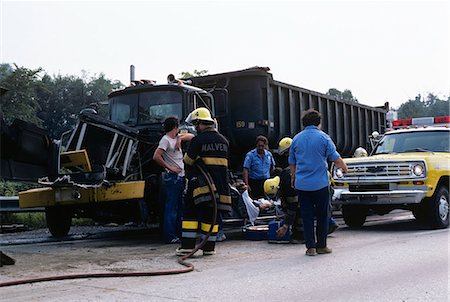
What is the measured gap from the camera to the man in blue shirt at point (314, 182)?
7.39m

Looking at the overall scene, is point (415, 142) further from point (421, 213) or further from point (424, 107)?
point (424, 107)

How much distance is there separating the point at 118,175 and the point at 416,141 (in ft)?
18.4

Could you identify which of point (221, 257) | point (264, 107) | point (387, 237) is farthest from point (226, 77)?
point (221, 257)

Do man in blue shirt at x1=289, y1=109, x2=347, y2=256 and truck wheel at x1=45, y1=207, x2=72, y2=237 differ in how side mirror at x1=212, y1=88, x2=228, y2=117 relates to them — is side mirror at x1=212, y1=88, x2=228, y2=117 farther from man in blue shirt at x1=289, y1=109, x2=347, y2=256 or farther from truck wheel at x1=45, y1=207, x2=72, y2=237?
man in blue shirt at x1=289, y1=109, x2=347, y2=256

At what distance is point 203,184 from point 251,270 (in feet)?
4.90

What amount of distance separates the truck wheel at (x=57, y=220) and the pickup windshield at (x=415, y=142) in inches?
226

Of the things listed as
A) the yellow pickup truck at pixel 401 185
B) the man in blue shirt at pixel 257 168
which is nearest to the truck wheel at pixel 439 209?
the yellow pickup truck at pixel 401 185

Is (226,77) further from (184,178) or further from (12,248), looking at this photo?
(12,248)

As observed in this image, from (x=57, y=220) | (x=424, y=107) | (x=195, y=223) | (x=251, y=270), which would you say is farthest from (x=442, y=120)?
(x=424, y=107)

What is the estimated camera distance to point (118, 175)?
29.1 ft

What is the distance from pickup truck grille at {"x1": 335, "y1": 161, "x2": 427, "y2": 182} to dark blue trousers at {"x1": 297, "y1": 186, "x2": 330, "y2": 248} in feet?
9.46

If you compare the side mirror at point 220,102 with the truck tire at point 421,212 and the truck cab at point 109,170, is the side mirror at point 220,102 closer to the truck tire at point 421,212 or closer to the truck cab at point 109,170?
the truck cab at point 109,170

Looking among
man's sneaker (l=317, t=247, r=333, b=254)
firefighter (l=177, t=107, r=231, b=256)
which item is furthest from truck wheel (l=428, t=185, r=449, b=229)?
firefighter (l=177, t=107, r=231, b=256)

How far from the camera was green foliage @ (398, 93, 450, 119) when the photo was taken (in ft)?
257
